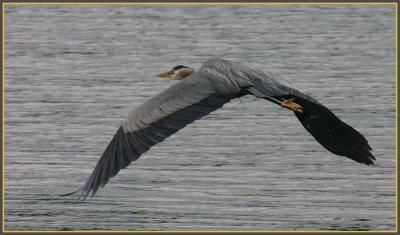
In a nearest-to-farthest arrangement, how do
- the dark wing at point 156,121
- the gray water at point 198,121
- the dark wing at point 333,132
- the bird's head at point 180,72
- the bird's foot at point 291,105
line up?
1. the dark wing at point 156,121
2. the bird's foot at point 291,105
3. the dark wing at point 333,132
4. the gray water at point 198,121
5. the bird's head at point 180,72

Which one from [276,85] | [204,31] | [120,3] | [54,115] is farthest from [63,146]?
[120,3]

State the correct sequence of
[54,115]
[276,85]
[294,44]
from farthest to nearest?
[294,44] → [54,115] → [276,85]

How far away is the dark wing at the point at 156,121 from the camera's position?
669 cm

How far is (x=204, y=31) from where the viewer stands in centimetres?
1279

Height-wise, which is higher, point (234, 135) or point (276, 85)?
point (276, 85)

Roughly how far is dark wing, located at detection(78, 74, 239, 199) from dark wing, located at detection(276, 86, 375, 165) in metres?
0.68

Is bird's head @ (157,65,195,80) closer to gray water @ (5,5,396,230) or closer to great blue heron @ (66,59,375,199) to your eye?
gray water @ (5,5,396,230)

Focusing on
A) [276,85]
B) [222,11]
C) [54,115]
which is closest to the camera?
[276,85]

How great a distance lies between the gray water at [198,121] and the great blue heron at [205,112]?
2.13 ft

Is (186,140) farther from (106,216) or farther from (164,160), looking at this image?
(106,216)

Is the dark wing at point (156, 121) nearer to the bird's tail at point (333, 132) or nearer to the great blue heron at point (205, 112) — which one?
the great blue heron at point (205, 112)

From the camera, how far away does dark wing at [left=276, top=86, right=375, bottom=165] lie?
291 inches

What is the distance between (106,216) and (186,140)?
6.31ft

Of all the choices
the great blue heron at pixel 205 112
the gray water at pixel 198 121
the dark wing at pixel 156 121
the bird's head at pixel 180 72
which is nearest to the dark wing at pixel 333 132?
the great blue heron at pixel 205 112
